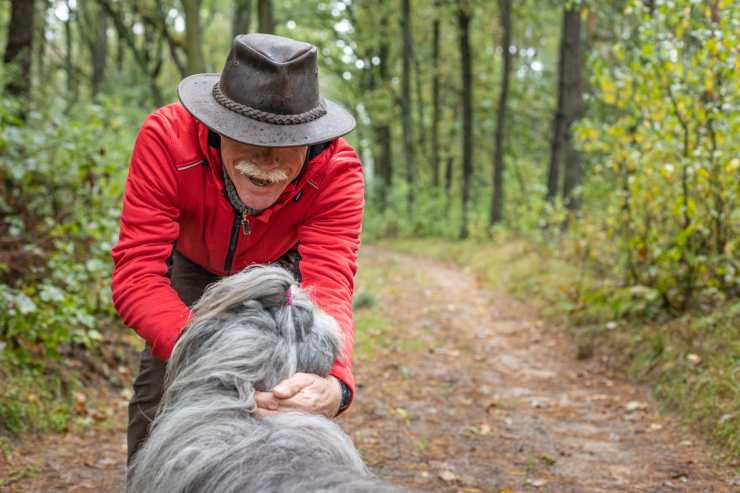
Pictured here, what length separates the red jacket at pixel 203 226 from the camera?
2.49 meters

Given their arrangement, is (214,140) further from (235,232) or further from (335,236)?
(335,236)

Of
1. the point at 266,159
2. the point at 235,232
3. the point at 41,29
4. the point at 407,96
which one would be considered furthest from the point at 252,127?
the point at 407,96

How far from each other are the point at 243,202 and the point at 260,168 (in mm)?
191

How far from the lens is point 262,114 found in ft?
7.80

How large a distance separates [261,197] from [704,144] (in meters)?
4.70

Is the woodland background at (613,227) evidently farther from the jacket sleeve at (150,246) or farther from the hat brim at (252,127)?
the hat brim at (252,127)

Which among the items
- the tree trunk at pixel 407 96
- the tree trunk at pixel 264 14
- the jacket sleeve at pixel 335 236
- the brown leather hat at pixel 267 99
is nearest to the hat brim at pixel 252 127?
the brown leather hat at pixel 267 99

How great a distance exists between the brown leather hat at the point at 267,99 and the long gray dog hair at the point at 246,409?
46cm

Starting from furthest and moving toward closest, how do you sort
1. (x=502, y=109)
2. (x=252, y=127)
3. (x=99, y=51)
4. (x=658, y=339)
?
1. (x=99, y=51)
2. (x=502, y=109)
3. (x=658, y=339)
4. (x=252, y=127)

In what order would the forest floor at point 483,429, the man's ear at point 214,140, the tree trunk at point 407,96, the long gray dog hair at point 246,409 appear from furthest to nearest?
the tree trunk at point 407,96
the forest floor at point 483,429
the man's ear at point 214,140
the long gray dog hair at point 246,409

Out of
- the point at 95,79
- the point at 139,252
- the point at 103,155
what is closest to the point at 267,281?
the point at 139,252

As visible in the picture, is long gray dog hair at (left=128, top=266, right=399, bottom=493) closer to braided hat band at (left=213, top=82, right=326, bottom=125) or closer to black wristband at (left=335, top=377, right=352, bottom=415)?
black wristband at (left=335, top=377, right=352, bottom=415)

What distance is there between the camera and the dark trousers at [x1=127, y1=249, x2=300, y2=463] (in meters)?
2.91

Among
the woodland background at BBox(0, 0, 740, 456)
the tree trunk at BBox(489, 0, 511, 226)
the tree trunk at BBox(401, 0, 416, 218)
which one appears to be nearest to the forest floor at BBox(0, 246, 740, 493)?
the woodland background at BBox(0, 0, 740, 456)
